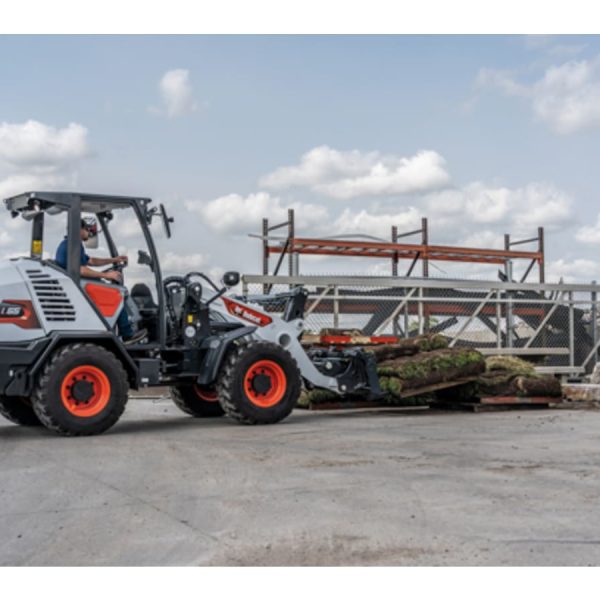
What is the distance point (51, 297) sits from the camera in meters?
11.2

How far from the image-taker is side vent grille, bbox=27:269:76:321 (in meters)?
11.1

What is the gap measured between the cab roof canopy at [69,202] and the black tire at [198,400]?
302cm

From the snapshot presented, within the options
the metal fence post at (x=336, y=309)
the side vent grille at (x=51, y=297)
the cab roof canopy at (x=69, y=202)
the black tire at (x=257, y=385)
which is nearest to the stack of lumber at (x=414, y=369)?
the black tire at (x=257, y=385)

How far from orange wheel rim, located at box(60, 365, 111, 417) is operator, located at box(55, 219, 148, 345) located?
94 centimetres

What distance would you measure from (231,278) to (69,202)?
2.20m

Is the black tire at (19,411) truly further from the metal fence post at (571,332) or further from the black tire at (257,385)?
the metal fence post at (571,332)

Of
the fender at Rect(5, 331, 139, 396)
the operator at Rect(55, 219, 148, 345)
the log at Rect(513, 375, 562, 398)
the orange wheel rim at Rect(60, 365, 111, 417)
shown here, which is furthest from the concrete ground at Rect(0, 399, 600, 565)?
the log at Rect(513, 375, 562, 398)

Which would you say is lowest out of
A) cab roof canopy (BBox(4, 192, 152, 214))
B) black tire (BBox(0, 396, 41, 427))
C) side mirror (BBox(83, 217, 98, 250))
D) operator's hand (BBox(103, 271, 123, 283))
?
black tire (BBox(0, 396, 41, 427))

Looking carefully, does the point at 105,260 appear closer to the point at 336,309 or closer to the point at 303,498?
the point at 303,498

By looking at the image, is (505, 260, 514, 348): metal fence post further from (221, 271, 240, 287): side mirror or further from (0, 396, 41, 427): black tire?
(0, 396, 41, 427): black tire

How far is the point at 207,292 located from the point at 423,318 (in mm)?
9533

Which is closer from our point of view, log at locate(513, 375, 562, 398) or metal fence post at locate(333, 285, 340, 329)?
log at locate(513, 375, 562, 398)

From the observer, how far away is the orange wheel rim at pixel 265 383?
12281mm

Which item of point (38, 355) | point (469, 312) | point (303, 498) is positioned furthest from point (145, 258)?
point (469, 312)
